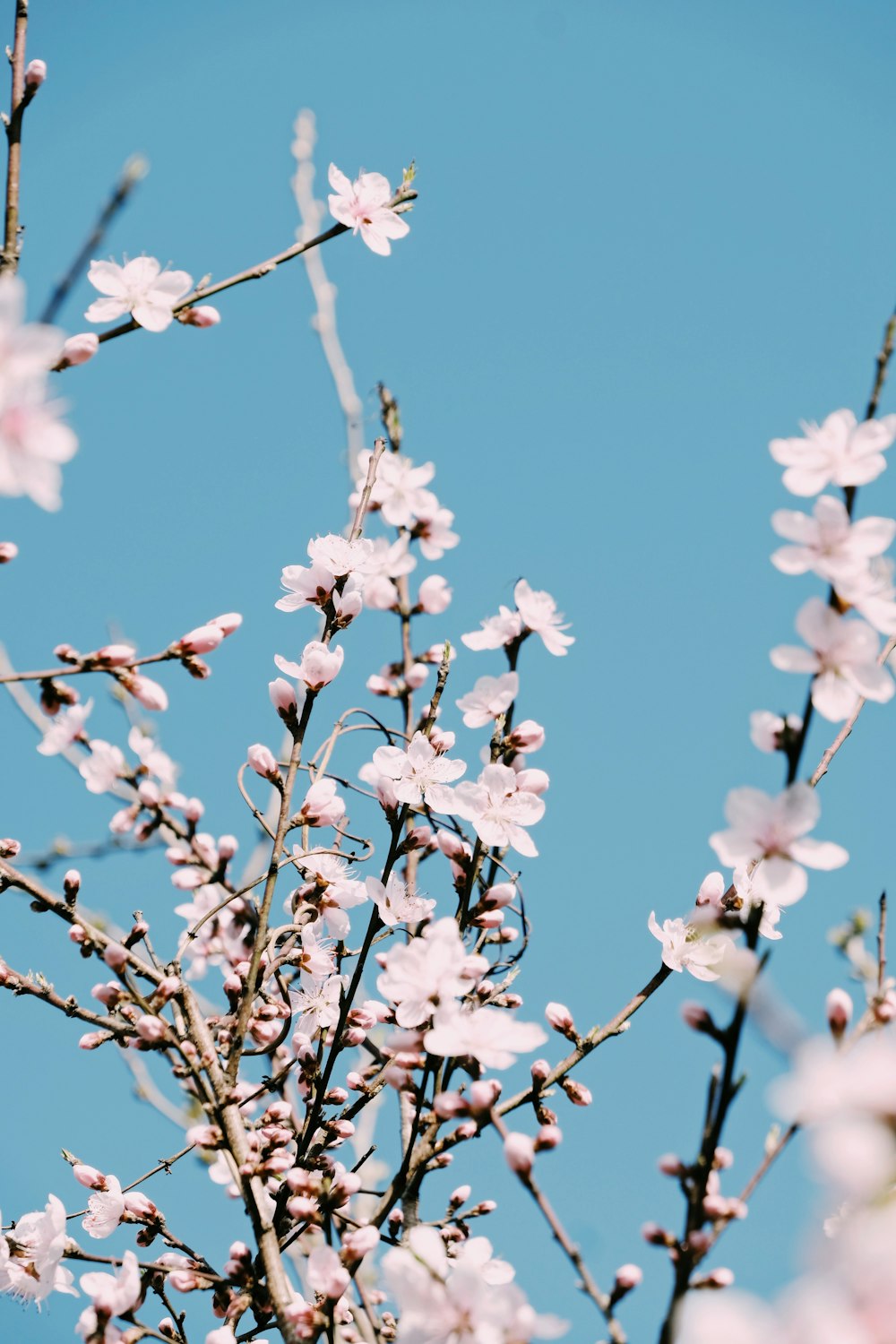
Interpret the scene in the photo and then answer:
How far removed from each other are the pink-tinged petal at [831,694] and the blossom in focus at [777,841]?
0.38 ft

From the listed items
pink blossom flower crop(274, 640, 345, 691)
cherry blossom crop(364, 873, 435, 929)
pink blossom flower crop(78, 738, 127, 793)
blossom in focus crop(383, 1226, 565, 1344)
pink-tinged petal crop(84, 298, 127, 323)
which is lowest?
blossom in focus crop(383, 1226, 565, 1344)

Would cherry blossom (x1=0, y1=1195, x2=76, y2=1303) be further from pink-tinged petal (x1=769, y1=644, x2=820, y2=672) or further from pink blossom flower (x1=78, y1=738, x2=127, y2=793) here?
pink-tinged petal (x1=769, y1=644, x2=820, y2=672)

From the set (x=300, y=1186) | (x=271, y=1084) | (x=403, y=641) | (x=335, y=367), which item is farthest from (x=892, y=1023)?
(x=335, y=367)

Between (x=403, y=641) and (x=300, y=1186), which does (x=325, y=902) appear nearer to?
(x=300, y=1186)

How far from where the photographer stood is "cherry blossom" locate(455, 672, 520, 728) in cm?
243

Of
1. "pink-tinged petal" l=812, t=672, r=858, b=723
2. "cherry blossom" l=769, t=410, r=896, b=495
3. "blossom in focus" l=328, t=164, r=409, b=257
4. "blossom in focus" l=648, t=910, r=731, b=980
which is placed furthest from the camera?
"blossom in focus" l=328, t=164, r=409, b=257

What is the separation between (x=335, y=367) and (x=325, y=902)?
2.43 m

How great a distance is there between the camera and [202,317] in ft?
7.57

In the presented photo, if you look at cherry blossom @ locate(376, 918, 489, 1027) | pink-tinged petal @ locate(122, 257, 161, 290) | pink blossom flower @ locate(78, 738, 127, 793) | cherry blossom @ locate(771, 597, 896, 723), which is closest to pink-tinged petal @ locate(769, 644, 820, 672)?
cherry blossom @ locate(771, 597, 896, 723)

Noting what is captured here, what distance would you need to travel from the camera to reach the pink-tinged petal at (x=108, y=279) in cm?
222

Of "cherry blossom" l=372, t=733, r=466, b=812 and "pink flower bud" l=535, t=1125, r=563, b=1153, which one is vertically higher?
"cherry blossom" l=372, t=733, r=466, b=812

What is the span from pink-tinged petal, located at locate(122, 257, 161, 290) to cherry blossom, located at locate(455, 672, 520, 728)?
4.08 ft

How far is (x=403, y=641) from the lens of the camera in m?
3.39

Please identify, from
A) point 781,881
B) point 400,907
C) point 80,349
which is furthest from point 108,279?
point 781,881
